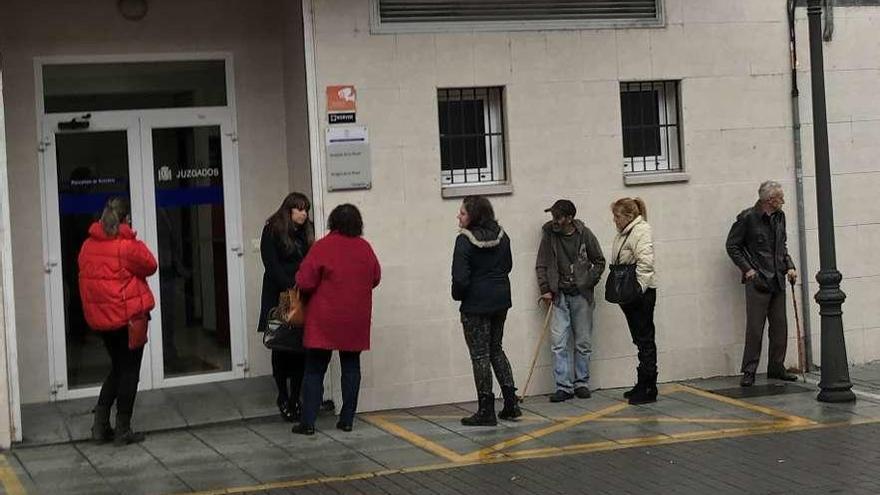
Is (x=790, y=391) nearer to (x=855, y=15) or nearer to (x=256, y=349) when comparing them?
(x=855, y=15)

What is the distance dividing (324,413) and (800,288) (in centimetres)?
501

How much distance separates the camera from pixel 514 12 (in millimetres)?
12289

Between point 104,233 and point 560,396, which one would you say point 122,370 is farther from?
point 560,396

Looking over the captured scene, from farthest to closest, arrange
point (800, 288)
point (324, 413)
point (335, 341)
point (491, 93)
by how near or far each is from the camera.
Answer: point (800, 288), point (491, 93), point (324, 413), point (335, 341)

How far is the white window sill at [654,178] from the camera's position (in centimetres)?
1257

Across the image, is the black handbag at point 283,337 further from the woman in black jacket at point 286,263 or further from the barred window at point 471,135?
the barred window at point 471,135

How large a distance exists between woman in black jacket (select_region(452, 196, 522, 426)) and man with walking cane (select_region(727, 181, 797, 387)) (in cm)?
288

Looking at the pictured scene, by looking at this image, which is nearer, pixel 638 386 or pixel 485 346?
pixel 485 346

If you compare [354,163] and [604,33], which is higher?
[604,33]

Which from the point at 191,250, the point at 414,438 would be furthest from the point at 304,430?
the point at 191,250

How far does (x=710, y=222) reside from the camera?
42.3 feet

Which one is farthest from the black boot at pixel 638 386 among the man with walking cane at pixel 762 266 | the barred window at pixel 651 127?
the barred window at pixel 651 127

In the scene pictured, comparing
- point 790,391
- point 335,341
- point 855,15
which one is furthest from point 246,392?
point 855,15

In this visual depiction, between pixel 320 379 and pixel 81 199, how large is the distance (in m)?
3.03
